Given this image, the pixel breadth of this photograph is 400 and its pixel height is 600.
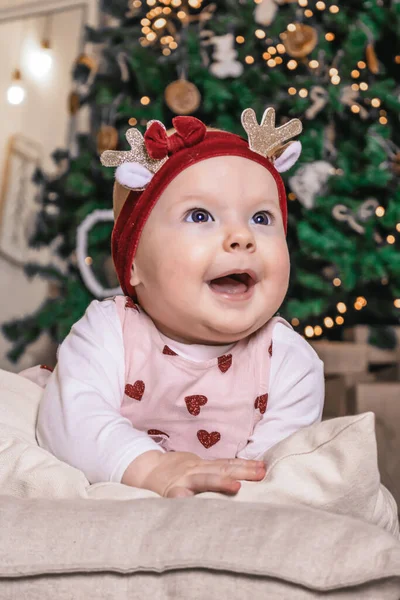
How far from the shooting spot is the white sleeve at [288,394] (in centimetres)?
106

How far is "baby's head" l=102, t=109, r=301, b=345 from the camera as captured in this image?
103 centimetres

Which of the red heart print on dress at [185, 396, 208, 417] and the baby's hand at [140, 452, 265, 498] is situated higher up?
the baby's hand at [140, 452, 265, 498]

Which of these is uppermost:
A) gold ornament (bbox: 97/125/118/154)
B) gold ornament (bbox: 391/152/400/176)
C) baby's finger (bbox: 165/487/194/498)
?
gold ornament (bbox: 391/152/400/176)

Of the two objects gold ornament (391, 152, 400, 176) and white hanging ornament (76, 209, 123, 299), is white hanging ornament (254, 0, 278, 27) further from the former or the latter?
white hanging ornament (76, 209, 123, 299)

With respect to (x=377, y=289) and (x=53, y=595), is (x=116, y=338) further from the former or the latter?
(x=377, y=289)

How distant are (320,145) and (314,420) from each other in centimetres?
184

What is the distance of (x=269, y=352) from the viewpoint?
1.13m

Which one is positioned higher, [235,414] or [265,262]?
[265,262]

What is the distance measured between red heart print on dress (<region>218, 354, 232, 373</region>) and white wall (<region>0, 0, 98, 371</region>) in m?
2.94

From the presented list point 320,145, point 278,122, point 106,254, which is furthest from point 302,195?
point 106,254

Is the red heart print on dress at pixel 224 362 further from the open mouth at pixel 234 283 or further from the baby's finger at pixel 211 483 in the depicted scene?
the baby's finger at pixel 211 483

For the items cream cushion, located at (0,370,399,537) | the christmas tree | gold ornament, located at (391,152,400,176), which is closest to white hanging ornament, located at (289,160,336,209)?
the christmas tree

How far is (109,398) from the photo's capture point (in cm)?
106

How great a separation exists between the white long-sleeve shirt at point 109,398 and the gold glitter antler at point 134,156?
0.22 meters
